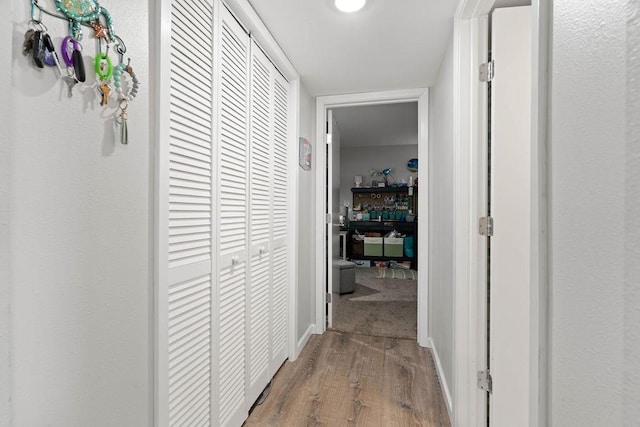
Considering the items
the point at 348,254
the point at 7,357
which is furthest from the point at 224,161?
the point at 348,254

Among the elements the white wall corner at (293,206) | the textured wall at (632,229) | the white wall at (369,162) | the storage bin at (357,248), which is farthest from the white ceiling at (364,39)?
the storage bin at (357,248)

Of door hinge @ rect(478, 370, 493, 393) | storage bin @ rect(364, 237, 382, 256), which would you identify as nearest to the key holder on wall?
door hinge @ rect(478, 370, 493, 393)

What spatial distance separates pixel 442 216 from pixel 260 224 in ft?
4.19

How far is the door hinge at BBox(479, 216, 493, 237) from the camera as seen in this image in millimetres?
1474

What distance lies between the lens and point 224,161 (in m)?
1.46

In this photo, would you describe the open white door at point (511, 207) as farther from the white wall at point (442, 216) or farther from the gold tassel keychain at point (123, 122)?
the gold tassel keychain at point (123, 122)

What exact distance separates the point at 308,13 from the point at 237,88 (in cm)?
56

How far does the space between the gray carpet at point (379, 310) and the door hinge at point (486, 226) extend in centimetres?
166

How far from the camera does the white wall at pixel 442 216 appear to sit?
1832mm

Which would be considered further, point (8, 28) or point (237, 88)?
point (237, 88)

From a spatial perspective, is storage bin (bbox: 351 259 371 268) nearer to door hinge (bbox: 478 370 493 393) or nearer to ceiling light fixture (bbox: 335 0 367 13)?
door hinge (bbox: 478 370 493 393)

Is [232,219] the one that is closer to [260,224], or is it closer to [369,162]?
[260,224]

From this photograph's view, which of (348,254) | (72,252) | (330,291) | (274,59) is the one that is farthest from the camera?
(348,254)

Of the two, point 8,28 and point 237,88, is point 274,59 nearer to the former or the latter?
point 237,88
